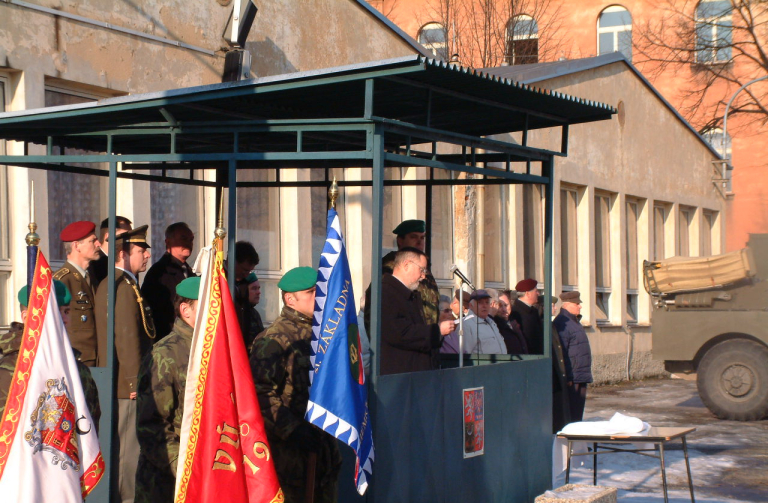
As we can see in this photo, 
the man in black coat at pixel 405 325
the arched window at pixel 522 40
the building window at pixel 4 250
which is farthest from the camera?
the arched window at pixel 522 40

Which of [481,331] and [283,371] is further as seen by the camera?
[481,331]

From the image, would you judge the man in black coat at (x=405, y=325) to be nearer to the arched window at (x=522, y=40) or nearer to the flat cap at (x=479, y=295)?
the flat cap at (x=479, y=295)

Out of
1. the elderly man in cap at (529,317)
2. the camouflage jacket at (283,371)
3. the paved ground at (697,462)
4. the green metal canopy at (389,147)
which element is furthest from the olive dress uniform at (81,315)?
the paved ground at (697,462)

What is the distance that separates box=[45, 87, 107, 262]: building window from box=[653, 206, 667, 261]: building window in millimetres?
15683

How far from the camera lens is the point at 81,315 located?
22.3 ft

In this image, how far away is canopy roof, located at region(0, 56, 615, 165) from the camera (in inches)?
238

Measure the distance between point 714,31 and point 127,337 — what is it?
98.6ft

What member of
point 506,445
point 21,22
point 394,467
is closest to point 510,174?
point 506,445

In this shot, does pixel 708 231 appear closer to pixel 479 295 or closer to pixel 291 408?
pixel 479 295

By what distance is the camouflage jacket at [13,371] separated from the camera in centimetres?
509

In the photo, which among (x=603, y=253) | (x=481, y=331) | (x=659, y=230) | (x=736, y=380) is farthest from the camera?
(x=659, y=230)

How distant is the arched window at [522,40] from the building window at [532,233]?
836cm

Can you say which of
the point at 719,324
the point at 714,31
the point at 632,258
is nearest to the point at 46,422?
the point at 719,324

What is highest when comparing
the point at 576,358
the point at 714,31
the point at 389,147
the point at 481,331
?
the point at 714,31
